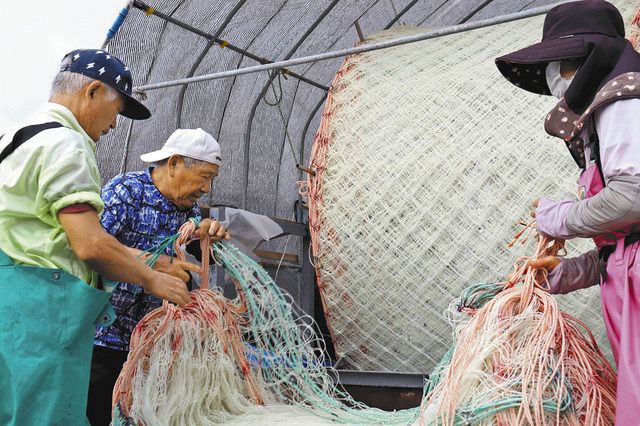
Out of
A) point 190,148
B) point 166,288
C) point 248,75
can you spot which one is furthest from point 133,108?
point 248,75

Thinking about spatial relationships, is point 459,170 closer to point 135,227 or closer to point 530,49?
point 530,49

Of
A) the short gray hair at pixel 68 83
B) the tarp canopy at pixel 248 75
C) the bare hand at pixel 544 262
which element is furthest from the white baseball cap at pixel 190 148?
the bare hand at pixel 544 262

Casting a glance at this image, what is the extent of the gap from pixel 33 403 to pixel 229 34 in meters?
2.75

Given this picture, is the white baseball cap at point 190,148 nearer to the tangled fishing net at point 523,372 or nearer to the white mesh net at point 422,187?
the white mesh net at point 422,187

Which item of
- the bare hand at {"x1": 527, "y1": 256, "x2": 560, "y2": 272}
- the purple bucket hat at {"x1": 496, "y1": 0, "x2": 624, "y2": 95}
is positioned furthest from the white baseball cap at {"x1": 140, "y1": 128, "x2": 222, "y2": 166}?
the bare hand at {"x1": 527, "y1": 256, "x2": 560, "y2": 272}

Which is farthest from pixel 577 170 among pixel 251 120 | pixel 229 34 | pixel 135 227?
pixel 251 120

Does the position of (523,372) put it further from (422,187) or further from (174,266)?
(422,187)

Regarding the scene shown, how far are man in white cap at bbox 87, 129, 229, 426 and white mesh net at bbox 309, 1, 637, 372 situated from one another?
685 mm

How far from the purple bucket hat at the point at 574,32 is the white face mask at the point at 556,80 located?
0.02 metres

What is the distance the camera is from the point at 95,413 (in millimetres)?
2223

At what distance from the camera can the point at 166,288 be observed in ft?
6.07

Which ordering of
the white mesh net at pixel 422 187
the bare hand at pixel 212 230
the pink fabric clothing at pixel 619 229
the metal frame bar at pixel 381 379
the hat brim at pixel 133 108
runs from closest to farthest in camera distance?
the pink fabric clothing at pixel 619 229 < the hat brim at pixel 133 108 < the bare hand at pixel 212 230 < the white mesh net at pixel 422 187 < the metal frame bar at pixel 381 379

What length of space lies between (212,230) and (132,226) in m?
0.28

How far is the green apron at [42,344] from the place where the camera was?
1.55m
